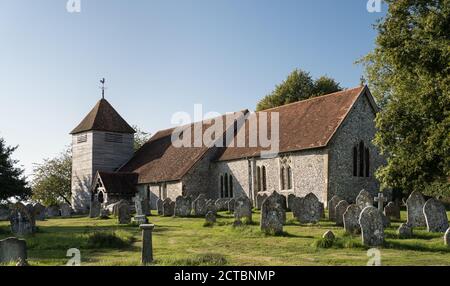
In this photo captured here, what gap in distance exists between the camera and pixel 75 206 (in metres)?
46.8

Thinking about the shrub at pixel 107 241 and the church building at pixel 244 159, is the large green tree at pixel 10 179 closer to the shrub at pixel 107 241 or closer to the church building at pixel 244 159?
the church building at pixel 244 159

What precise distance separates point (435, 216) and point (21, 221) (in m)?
Answer: 14.6

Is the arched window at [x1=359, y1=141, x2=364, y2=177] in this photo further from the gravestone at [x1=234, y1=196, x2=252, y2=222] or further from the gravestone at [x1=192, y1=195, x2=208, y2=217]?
the gravestone at [x1=234, y1=196, x2=252, y2=222]

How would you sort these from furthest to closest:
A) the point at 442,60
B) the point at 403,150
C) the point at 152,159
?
the point at 152,159, the point at 403,150, the point at 442,60

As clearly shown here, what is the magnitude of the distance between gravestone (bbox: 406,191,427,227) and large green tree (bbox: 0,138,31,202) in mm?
24796

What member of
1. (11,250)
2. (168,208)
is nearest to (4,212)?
(168,208)

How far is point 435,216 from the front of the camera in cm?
1609

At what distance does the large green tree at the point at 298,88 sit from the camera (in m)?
51.1

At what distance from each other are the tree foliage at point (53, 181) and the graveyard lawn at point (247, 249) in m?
46.5

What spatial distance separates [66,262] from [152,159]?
31732 mm

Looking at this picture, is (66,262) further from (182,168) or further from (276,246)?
(182,168)

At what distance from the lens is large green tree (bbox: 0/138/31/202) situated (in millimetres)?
32188

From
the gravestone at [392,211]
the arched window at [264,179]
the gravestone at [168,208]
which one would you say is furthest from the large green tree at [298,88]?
the gravestone at [392,211]
